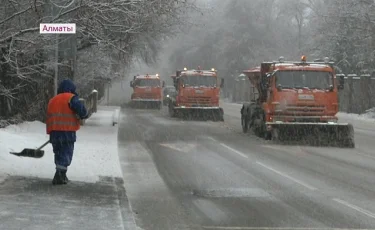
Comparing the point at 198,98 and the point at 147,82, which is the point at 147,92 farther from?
the point at 198,98

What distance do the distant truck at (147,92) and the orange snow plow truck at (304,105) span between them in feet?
92.3

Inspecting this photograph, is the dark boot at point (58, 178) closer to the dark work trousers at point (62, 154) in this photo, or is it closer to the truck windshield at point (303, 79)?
the dark work trousers at point (62, 154)

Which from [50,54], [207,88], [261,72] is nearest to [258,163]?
[50,54]

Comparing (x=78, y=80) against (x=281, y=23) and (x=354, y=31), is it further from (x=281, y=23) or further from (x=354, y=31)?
(x=281, y=23)

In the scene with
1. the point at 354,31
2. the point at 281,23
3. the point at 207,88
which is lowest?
the point at 207,88

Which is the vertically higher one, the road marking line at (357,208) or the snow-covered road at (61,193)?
the snow-covered road at (61,193)

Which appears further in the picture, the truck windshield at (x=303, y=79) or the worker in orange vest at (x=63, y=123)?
the truck windshield at (x=303, y=79)

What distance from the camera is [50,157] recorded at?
42.8ft

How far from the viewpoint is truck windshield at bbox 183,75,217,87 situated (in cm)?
3253

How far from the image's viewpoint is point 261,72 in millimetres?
21938

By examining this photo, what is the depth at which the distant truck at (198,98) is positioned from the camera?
105 feet

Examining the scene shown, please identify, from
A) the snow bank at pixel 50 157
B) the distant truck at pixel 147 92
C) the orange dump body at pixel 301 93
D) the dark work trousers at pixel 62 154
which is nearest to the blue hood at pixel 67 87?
the dark work trousers at pixel 62 154

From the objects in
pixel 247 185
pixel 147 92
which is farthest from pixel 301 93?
pixel 147 92

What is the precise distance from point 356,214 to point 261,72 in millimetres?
13449
